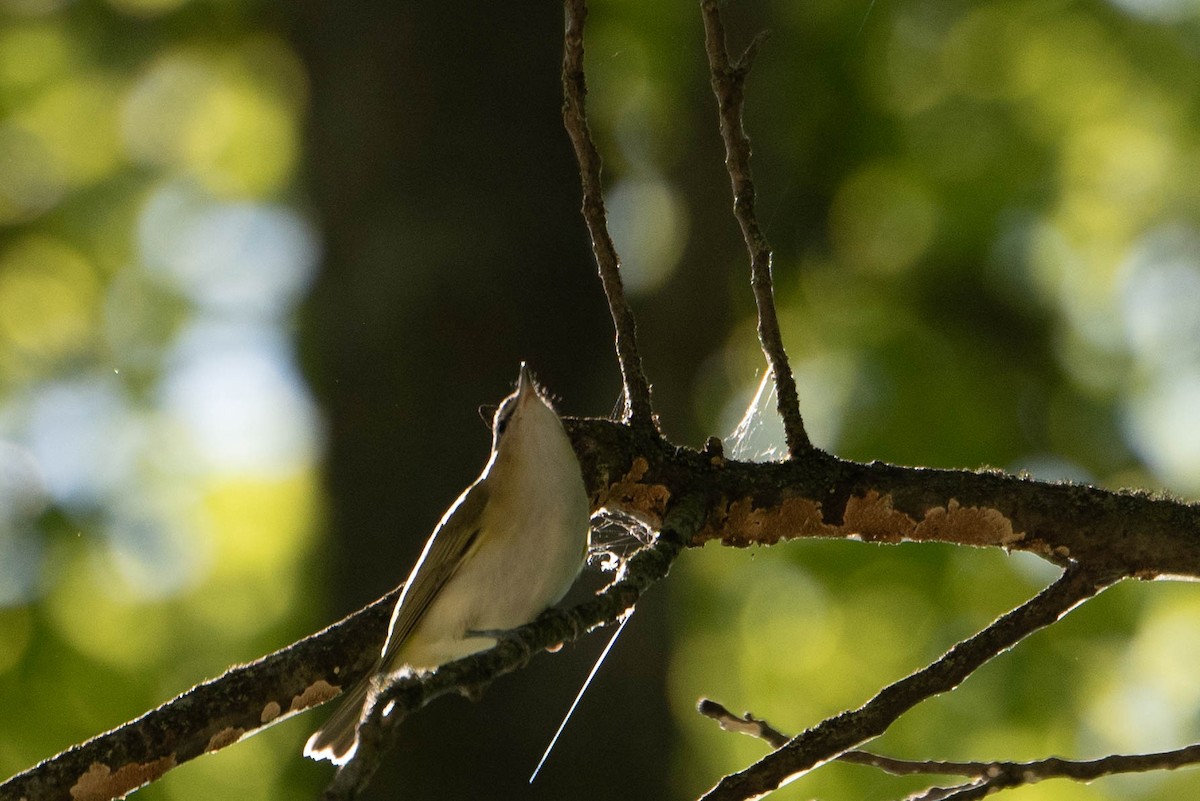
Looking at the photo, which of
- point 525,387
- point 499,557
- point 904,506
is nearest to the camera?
point 904,506

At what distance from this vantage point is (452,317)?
187 inches

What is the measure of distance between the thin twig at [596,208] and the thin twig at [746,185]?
213 mm

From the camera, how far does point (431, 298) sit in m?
4.78

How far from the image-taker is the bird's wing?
8.48ft

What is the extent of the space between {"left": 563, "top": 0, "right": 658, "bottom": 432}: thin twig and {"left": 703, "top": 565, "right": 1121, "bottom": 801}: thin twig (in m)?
0.67

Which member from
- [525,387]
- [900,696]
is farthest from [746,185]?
[525,387]

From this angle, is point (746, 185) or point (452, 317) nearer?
point (746, 185)

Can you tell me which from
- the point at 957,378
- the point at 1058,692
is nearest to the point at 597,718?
the point at 1058,692

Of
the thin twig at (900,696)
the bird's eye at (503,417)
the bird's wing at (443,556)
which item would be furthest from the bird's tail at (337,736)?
the thin twig at (900,696)

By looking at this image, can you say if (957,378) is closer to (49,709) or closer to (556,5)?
(556,5)

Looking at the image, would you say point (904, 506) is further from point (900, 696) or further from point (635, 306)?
point (635, 306)

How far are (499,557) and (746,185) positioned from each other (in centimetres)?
105

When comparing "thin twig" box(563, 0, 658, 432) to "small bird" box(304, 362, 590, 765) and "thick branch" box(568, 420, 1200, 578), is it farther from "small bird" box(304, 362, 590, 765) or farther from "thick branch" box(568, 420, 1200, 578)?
"small bird" box(304, 362, 590, 765)

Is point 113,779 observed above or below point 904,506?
below
